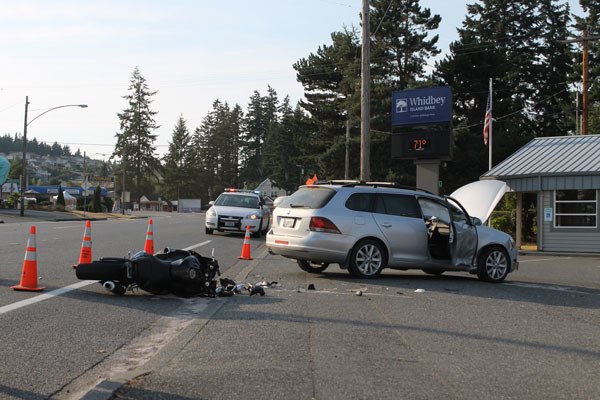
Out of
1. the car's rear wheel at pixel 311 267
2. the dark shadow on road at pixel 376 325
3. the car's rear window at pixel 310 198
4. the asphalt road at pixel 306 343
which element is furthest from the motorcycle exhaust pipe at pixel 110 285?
the car's rear wheel at pixel 311 267

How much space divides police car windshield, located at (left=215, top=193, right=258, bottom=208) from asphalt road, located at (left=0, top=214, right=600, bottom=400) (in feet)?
44.6

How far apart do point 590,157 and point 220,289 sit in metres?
19.0

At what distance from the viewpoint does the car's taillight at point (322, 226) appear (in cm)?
1199

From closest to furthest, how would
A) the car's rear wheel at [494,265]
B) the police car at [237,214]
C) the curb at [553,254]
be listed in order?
the car's rear wheel at [494,265], the curb at [553,254], the police car at [237,214]

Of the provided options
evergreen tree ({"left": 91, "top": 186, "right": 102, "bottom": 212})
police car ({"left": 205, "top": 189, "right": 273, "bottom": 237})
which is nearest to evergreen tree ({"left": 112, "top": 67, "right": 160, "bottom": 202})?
evergreen tree ({"left": 91, "top": 186, "right": 102, "bottom": 212})

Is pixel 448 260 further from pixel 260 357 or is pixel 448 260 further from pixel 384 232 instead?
pixel 260 357

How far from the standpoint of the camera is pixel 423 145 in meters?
23.8

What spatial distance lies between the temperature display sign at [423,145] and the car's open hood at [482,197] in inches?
76.0

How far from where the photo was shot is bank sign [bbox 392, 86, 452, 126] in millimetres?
24719

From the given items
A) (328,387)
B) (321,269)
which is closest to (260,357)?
(328,387)

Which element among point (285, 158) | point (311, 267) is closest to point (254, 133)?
point (285, 158)

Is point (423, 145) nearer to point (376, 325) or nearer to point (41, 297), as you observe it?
point (376, 325)

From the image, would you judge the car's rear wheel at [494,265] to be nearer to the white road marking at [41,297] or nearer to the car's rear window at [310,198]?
the car's rear window at [310,198]

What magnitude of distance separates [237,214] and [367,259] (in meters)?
12.4
